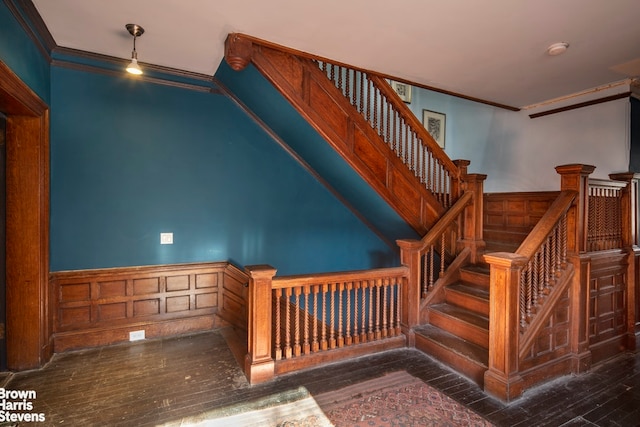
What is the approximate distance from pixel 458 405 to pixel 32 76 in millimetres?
4037

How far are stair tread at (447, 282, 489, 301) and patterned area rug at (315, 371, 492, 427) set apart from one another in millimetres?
1065

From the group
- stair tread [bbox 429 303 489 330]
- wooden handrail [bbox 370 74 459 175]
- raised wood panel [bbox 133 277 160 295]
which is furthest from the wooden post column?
raised wood panel [bbox 133 277 160 295]

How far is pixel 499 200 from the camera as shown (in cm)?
394

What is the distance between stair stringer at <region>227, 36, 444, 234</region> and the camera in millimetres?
2842

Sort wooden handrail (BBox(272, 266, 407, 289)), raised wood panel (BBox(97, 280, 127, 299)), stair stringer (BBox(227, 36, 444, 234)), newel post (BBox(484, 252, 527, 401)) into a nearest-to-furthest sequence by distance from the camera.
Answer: newel post (BBox(484, 252, 527, 401))
wooden handrail (BBox(272, 266, 407, 289))
stair stringer (BBox(227, 36, 444, 234))
raised wood panel (BBox(97, 280, 127, 299))

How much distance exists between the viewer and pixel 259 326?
2615 millimetres

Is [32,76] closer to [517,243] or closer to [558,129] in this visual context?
[517,243]

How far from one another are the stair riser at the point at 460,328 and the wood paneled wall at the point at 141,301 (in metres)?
1.99

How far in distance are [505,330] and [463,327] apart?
2.10ft

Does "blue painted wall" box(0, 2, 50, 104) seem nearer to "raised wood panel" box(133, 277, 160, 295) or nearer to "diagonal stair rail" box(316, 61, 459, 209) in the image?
"raised wood panel" box(133, 277, 160, 295)

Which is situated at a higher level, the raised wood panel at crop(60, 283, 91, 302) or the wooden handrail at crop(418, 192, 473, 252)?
the wooden handrail at crop(418, 192, 473, 252)

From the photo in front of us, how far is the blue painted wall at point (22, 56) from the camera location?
2077mm

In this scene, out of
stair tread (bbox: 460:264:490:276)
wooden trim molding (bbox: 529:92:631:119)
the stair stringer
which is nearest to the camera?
the stair stringer

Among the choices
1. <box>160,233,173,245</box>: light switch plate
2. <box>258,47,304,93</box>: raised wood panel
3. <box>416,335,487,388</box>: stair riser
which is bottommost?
<box>416,335,487,388</box>: stair riser
